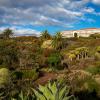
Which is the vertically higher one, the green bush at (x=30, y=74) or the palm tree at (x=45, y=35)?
the palm tree at (x=45, y=35)

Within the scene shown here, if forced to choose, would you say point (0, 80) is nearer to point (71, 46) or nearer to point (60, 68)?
point (60, 68)

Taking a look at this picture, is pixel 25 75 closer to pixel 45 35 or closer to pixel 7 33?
pixel 45 35

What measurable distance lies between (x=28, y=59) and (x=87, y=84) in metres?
26.9

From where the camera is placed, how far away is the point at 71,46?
209 ft

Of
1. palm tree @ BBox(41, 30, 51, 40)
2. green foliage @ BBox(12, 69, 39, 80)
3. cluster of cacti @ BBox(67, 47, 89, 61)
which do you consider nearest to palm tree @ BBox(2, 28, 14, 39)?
palm tree @ BBox(41, 30, 51, 40)

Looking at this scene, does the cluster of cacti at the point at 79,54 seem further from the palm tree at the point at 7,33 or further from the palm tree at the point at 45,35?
the palm tree at the point at 7,33

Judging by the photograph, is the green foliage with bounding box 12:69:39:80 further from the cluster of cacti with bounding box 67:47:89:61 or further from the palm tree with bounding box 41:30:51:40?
the palm tree with bounding box 41:30:51:40

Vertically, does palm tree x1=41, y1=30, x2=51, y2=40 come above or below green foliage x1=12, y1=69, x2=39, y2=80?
above

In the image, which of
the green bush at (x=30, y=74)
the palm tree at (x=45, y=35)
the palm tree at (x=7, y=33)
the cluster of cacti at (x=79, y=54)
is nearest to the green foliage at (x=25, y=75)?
the green bush at (x=30, y=74)

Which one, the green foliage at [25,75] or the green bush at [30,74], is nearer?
the green foliage at [25,75]

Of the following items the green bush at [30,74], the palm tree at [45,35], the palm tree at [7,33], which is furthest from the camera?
the palm tree at [7,33]

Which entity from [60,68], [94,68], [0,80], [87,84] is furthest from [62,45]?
[87,84]

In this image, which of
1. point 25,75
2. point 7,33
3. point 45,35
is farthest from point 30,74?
point 7,33

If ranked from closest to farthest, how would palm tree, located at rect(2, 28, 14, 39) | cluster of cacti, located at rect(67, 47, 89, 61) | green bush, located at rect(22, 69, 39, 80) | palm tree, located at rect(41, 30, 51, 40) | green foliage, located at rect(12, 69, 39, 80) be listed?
1. green foliage, located at rect(12, 69, 39, 80)
2. green bush, located at rect(22, 69, 39, 80)
3. cluster of cacti, located at rect(67, 47, 89, 61)
4. palm tree, located at rect(41, 30, 51, 40)
5. palm tree, located at rect(2, 28, 14, 39)
